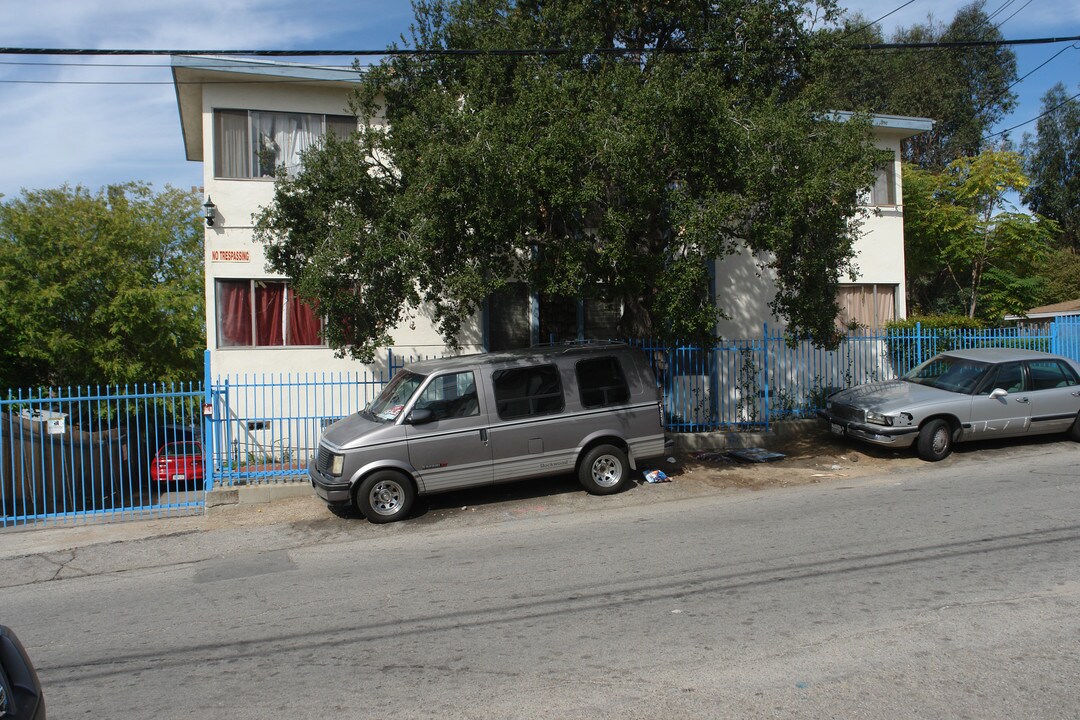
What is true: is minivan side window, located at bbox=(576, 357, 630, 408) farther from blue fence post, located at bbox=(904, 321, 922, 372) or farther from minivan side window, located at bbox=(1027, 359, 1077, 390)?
blue fence post, located at bbox=(904, 321, 922, 372)

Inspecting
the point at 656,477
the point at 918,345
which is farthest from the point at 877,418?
the point at 918,345

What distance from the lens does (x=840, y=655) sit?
4.70m

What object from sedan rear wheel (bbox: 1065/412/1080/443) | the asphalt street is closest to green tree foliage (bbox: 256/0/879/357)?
the asphalt street

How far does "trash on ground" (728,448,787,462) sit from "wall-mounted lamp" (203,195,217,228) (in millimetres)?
9942

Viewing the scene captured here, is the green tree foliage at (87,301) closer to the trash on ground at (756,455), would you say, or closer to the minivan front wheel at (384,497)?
the minivan front wheel at (384,497)

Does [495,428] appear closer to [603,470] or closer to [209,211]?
[603,470]

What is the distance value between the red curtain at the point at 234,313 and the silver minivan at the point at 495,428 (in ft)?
16.8

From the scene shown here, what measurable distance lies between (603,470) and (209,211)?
8559 millimetres

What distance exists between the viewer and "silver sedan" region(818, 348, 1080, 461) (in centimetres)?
1122

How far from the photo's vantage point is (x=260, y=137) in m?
14.0

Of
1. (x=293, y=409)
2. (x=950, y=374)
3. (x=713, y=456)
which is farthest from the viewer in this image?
(x=293, y=409)

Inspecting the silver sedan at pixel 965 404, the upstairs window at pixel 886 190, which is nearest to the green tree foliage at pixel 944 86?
the upstairs window at pixel 886 190

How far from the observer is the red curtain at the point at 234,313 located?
45.4 ft

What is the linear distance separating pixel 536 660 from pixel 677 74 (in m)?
8.56
